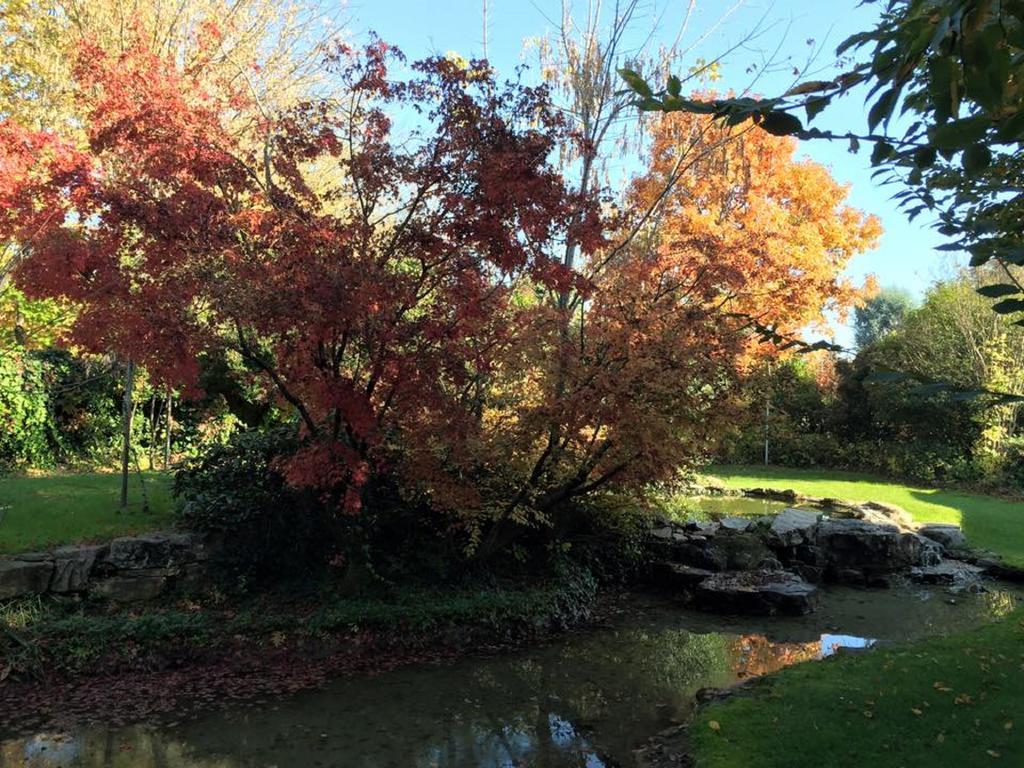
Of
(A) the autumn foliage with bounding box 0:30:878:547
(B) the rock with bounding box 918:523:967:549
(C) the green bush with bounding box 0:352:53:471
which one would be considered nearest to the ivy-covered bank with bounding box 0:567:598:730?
(A) the autumn foliage with bounding box 0:30:878:547

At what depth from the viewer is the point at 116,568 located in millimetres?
7188

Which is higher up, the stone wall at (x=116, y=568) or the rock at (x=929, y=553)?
the stone wall at (x=116, y=568)

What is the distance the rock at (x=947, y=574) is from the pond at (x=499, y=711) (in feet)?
7.31

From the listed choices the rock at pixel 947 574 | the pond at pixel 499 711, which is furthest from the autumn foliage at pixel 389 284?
the rock at pixel 947 574

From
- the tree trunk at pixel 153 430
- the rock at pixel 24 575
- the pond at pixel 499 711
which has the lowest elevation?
the pond at pixel 499 711

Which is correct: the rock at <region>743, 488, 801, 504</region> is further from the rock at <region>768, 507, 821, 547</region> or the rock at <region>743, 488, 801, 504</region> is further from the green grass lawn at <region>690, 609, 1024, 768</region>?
the green grass lawn at <region>690, 609, 1024, 768</region>

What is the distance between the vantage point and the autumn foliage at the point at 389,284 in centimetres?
607

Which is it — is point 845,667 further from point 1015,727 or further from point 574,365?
point 574,365

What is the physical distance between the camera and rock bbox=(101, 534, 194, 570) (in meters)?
7.21

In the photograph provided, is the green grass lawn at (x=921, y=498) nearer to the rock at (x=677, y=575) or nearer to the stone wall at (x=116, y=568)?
A: the rock at (x=677, y=575)

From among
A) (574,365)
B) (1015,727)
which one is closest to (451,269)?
(574,365)

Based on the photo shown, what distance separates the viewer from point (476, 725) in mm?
5633

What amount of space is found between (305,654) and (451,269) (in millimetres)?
3761

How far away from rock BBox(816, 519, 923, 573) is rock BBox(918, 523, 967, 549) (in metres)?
1.15
